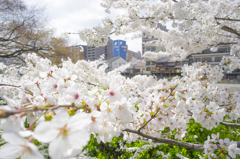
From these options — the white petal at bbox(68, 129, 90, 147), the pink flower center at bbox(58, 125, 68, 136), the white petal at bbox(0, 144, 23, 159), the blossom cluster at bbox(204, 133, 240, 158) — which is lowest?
the blossom cluster at bbox(204, 133, 240, 158)

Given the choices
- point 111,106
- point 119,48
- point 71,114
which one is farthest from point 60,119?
point 119,48

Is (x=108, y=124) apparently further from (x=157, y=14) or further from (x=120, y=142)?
(x=157, y=14)

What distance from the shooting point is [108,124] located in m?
0.78

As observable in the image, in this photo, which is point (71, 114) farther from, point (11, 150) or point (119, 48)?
point (119, 48)

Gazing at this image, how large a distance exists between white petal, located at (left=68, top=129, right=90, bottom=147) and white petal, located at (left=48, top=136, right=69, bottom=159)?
19 millimetres

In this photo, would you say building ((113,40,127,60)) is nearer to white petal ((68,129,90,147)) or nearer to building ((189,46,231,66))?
building ((189,46,231,66))

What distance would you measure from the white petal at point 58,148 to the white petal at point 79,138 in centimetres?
2

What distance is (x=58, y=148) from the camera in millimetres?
397

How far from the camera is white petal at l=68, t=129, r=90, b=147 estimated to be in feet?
1.33

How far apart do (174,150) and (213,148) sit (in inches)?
38.2

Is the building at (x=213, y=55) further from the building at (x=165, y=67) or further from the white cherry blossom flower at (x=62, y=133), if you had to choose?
the white cherry blossom flower at (x=62, y=133)

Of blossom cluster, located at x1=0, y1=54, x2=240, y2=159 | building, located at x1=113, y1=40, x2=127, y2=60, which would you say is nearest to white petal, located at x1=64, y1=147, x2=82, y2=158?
blossom cluster, located at x1=0, y1=54, x2=240, y2=159

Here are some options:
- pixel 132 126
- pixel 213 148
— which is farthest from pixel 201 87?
pixel 132 126

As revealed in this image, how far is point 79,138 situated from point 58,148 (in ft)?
0.21
